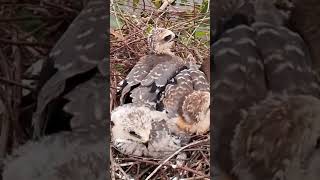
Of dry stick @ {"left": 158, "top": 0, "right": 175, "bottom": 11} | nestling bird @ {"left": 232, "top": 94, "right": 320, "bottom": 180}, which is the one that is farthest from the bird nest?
nestling bird @ {"left": 232, "top": 94, "right": 320, "bottom": 180}

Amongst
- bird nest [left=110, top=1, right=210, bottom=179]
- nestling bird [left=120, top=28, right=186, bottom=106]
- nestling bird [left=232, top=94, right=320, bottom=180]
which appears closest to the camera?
nestling bird [left=232, top=94, right=320, bottom=180]

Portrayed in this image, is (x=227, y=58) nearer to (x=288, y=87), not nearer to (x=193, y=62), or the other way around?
(x=288, y=87)

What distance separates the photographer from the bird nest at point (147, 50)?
1.04 meters

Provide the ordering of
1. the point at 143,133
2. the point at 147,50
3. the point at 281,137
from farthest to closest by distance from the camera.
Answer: the point at 147,50
the point at 143,133
the point at 281,137

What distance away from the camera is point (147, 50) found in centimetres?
124

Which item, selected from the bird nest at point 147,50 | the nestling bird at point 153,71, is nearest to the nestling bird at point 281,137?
the bird nest at point 147,50

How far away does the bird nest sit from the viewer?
1.04m

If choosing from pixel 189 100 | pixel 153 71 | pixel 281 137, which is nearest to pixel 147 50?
pixel 153 71

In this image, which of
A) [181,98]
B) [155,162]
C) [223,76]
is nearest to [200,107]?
[181,98]

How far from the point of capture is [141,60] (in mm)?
1222

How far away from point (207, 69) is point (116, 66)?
0.67ft

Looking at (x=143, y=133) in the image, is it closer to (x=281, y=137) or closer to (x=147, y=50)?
(x=147, y=50)

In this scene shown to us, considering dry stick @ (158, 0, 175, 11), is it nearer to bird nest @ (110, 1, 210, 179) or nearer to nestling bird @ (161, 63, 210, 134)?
bird nest @ (110, 1, 210, 179)

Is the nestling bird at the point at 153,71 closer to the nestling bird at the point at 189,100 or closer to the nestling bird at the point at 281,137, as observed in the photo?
the nestling bird at the point at 189,100
